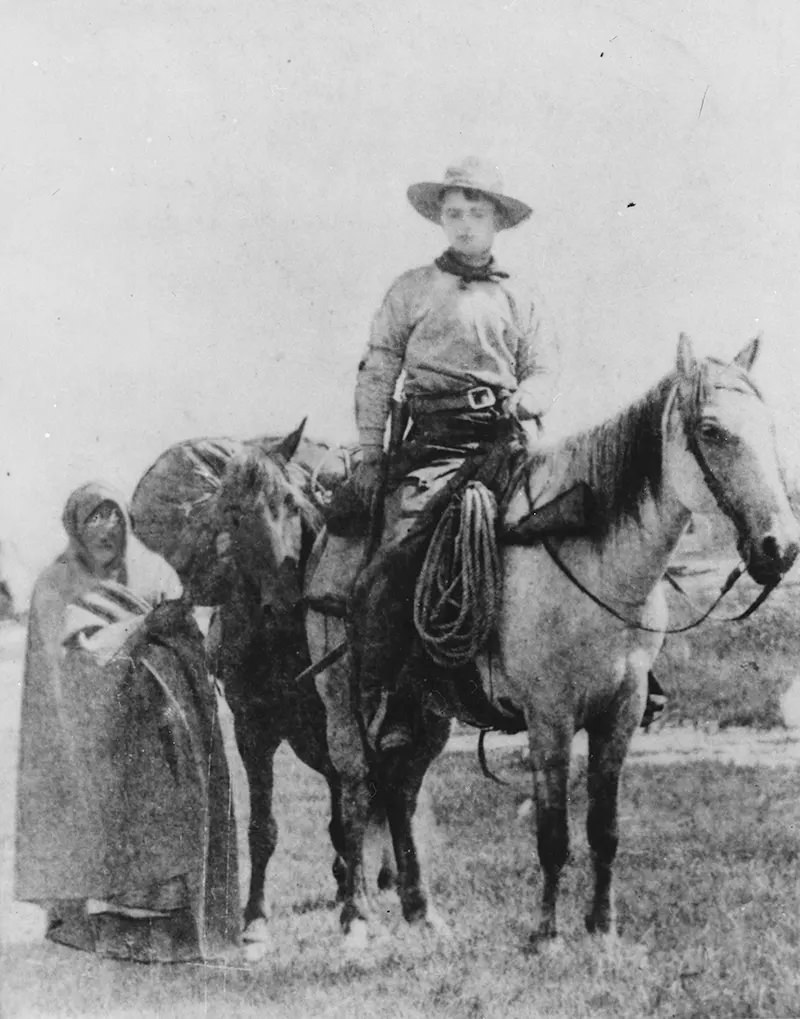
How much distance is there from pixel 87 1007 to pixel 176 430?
2365 millimetres

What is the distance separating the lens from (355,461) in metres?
6.44

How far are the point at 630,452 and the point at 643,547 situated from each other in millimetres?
339

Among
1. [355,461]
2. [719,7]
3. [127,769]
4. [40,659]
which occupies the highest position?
[719,7]

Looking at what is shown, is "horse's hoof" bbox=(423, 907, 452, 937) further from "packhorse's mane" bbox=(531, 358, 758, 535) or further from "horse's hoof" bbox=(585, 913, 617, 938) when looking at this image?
"packhorse's mane" bbox=(531, 358, 758, 535)

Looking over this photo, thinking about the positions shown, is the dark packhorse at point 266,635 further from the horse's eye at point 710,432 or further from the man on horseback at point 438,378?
the horse's eye at point 710,432

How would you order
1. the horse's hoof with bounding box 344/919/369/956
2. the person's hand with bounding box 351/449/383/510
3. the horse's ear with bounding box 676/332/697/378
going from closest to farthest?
the horse's ear with bounding box 676/332/697/378, the horse's hoof with bounding box 344/919/369/956, the person's hand with bounding box 351/449/383/510

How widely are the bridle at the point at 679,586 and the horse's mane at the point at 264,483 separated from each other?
1.07 metres

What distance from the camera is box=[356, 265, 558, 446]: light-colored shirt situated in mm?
6133

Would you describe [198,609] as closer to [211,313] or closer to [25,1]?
[211,313]

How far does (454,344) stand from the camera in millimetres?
6160

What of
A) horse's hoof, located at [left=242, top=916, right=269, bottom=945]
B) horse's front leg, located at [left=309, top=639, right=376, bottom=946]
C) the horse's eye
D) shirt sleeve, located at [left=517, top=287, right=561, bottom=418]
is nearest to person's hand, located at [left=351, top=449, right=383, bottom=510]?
horse's front leg, located at [left=309, top=639, right=376, bottom=946]

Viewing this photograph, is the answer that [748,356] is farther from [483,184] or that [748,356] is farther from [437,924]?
[437,924]

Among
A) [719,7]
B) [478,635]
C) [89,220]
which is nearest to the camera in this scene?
[478,635]

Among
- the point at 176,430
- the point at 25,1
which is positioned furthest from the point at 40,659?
the point at 25,1
